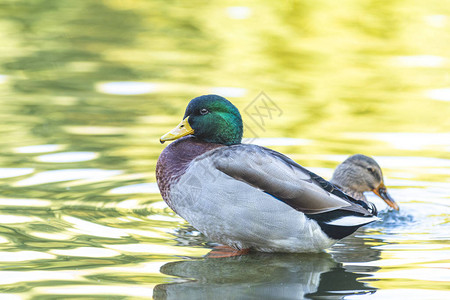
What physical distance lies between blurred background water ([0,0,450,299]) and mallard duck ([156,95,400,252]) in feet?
0.50

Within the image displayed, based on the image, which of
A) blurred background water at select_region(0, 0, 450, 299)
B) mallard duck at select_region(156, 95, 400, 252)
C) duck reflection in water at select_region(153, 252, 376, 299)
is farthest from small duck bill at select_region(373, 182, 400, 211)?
duck reflection in water at select_region(153, 252, 376, 299)

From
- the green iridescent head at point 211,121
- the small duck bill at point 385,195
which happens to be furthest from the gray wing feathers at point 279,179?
the small duck bill at point 385,195

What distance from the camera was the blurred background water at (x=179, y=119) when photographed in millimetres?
4582

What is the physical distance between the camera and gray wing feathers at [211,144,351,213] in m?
4.93

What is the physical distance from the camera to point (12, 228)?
5.26 m

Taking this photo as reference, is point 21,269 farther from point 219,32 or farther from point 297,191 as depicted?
point 219,32

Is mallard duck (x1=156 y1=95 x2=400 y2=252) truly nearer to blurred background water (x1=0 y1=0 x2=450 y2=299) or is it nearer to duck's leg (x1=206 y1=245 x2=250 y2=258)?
duck's leg (x1=206 y1=245 x2=250 y2=258)

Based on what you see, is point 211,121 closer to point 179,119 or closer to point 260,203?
point 260,203

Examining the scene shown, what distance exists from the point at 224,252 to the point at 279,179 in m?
0.58

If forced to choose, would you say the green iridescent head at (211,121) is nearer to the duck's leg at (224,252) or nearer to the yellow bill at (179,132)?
the yellow bill at (179,132)

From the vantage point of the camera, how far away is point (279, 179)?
4.96 m

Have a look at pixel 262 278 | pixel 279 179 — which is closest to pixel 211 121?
pixel 279 179

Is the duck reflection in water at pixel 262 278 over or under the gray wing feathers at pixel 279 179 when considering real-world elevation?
under

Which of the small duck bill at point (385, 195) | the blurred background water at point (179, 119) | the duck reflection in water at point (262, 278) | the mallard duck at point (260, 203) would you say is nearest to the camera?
the duck reflection in water at point (262, 278)
